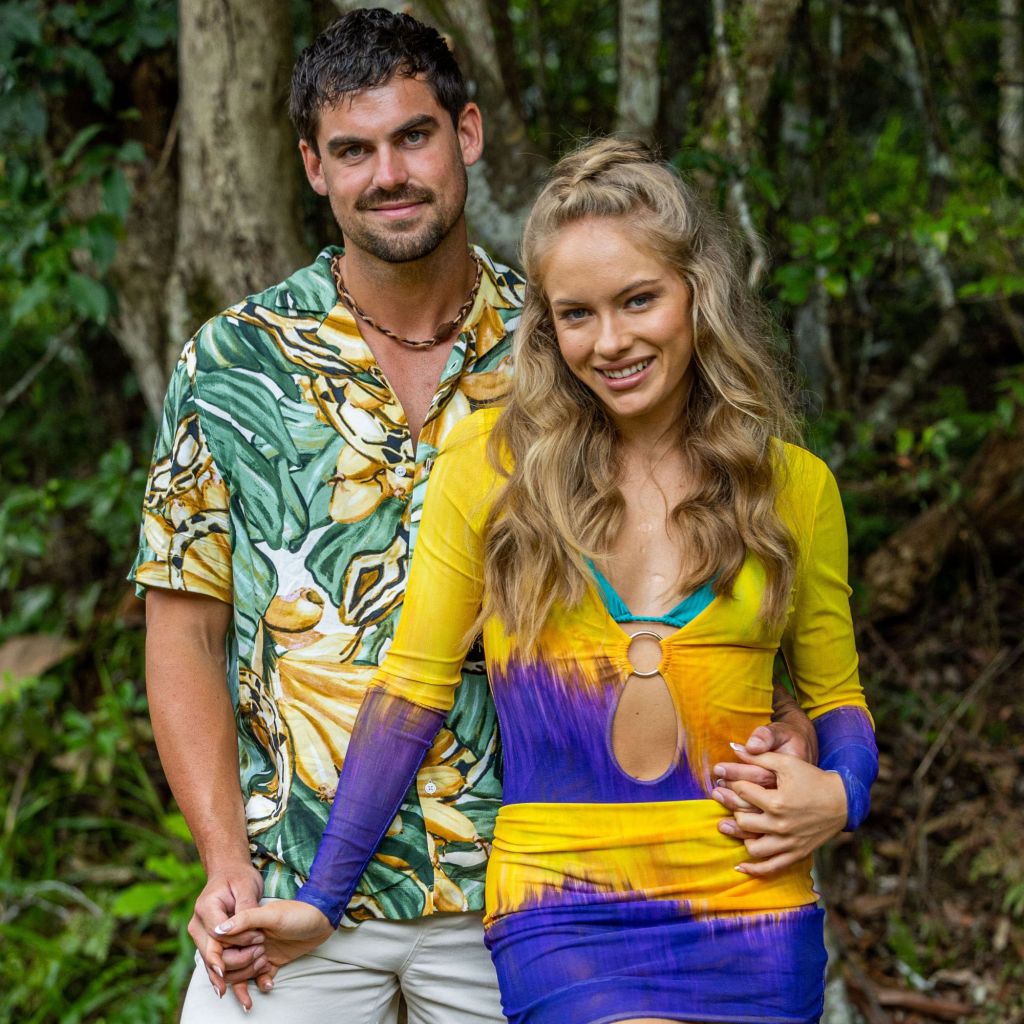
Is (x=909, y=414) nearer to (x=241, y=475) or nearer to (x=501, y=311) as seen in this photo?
(x=501, y=311)

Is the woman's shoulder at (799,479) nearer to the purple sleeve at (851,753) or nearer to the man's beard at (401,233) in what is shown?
the purple sleeve at (851,753)

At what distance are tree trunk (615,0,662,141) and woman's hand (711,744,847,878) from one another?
2.22 meters

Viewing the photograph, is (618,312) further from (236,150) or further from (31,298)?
(31,298)

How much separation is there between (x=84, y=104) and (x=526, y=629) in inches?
104

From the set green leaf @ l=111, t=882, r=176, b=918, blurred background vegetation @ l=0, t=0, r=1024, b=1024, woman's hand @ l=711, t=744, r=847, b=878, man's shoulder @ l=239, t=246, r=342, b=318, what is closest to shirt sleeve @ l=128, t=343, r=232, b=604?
man's shoulder @ l=239, t=246, r=342, b=318

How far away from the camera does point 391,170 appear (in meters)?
2.47

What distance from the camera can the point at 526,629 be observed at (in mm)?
2115

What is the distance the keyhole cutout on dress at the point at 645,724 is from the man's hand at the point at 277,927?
619 mm

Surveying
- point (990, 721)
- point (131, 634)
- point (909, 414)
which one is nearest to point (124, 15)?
point (131, 634)

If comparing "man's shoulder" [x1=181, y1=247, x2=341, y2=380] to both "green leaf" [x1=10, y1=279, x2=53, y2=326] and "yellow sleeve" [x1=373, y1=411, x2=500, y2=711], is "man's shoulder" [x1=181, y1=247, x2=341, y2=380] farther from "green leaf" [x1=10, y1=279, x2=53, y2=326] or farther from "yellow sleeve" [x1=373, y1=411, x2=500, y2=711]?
"green leaf" [x1=10, y1=279, x2=53, y2=326]

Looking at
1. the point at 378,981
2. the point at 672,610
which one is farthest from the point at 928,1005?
the point at 672,610

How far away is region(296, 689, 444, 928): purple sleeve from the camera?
2223 mm

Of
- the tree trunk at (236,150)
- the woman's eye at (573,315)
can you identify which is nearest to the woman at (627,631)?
the woman's eye at (573,315)

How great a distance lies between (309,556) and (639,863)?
2.79 feet
